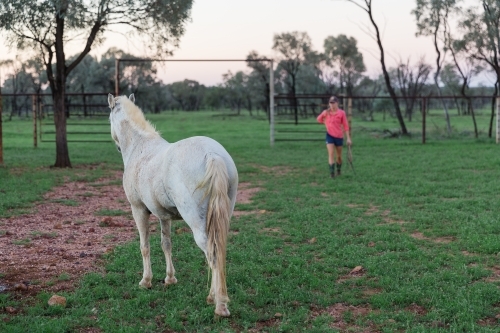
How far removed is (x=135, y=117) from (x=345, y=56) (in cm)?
6119

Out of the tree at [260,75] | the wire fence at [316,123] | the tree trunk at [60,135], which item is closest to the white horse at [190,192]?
the wire fence at [316,123]

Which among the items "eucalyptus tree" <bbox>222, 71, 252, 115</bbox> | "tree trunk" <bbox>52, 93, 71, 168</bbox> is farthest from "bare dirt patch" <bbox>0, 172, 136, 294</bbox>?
"eucalyptus tree" <bbox>222, 71, 252, 115</bbox>

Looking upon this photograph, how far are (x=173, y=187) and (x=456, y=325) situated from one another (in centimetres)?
258

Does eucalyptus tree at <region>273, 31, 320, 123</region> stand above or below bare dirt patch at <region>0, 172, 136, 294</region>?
above

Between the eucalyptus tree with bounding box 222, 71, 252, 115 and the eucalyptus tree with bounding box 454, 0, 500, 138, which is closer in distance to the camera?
the eucalyptus tree with bounding box 454, 0, 500, 138

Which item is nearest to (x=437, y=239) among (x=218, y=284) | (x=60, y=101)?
(x=218, y=284)

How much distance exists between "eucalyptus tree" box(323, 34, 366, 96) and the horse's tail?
59553 mm

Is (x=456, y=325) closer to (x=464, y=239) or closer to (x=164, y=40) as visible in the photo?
(x=464, y=239)

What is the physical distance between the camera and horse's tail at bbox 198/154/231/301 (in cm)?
408

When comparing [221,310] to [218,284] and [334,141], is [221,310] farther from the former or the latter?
[334,141]

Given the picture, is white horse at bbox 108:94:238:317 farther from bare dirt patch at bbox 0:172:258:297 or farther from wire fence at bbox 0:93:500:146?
wire fence at bbox 0:93:500:146

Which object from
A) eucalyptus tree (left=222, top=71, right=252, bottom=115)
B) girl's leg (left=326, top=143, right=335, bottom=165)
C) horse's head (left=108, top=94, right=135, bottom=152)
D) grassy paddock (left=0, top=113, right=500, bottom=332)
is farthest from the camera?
eucalyptus tree (left=222, top=71, right=252, bottom=115)

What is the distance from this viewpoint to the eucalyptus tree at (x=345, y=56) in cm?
6272

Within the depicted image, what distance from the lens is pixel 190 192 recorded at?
4234 mm
